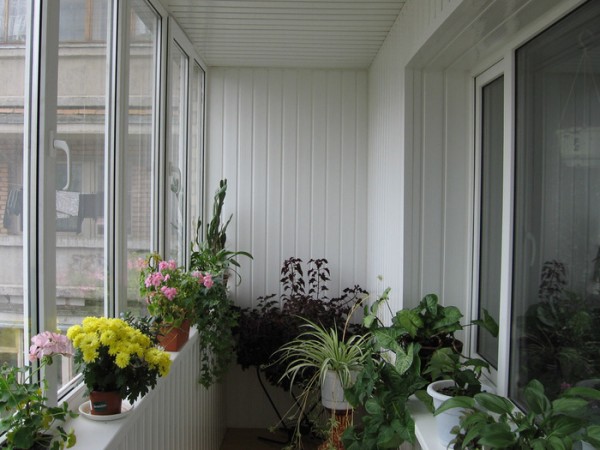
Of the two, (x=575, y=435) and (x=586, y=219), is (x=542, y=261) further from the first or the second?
(x=575, y=435)

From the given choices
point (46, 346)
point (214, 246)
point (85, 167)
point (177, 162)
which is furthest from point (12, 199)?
point (214, 246)

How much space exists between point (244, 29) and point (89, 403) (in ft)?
8.15

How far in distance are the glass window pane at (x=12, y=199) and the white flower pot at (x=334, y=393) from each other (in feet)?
6.10

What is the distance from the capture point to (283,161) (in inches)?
177

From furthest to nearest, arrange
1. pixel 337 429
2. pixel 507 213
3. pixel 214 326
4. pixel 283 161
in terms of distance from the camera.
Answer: pixel 283 161 < pixel 214 326 < pixel 337 429 < pixel 507 213

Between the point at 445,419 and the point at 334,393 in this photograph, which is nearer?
the point at 445,419

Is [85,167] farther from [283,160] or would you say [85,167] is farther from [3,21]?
[283,160]

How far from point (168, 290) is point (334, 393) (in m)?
1.16

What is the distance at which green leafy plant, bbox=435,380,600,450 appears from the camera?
4.55 feet

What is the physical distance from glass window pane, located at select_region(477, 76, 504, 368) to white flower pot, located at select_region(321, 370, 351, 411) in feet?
2.76

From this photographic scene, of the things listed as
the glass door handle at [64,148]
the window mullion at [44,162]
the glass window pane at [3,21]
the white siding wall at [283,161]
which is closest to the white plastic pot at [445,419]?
the window mullion at [44,162]

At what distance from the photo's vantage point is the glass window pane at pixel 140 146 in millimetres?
2592

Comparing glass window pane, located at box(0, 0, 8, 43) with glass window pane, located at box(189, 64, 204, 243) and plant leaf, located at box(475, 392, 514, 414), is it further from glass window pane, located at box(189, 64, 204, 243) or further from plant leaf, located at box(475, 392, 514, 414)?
glass window pane, located at box(189, 64, 204, 243)

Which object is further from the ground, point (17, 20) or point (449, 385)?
point (17, 20)
